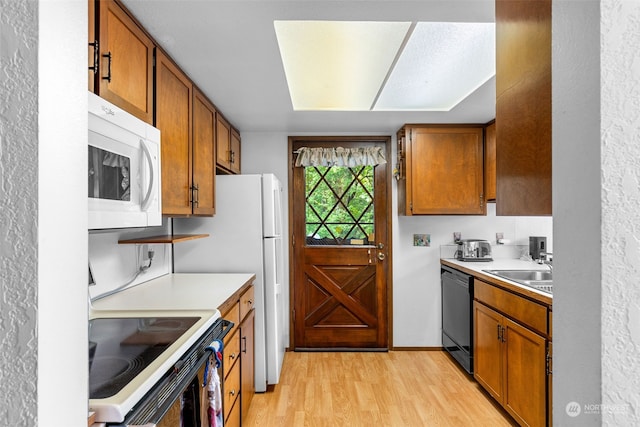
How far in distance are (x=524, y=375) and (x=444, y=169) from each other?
1846mm

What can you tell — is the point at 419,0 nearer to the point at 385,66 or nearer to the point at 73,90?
the point at 385,66

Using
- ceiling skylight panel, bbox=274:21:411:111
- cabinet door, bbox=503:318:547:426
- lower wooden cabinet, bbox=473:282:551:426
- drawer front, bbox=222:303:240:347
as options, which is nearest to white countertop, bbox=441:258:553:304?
lower wooden cabinet, bbox=473:282:551:426

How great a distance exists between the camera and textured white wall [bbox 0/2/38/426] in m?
0.43

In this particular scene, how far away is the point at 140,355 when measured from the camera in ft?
4.07

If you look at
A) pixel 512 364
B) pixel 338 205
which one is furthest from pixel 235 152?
pixel 512 364

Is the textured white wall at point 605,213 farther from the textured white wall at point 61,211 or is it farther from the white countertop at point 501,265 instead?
the white countertop at point 501,265

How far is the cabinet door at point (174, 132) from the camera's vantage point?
1.87 metres

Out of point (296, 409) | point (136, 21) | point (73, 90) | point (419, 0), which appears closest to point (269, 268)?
point (296, 409)

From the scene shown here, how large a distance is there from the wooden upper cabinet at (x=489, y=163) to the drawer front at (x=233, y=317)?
2409mm

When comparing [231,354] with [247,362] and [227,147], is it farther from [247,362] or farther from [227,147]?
[227,147]

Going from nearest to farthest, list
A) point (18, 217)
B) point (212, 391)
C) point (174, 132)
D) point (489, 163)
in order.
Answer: point (18, 217) → point (212, 391) → point (174, 132) → point (489, 163)

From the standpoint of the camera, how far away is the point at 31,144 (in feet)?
1.43

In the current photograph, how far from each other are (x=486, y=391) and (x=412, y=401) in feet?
1.92

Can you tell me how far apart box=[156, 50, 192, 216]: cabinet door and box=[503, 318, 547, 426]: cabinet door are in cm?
208
